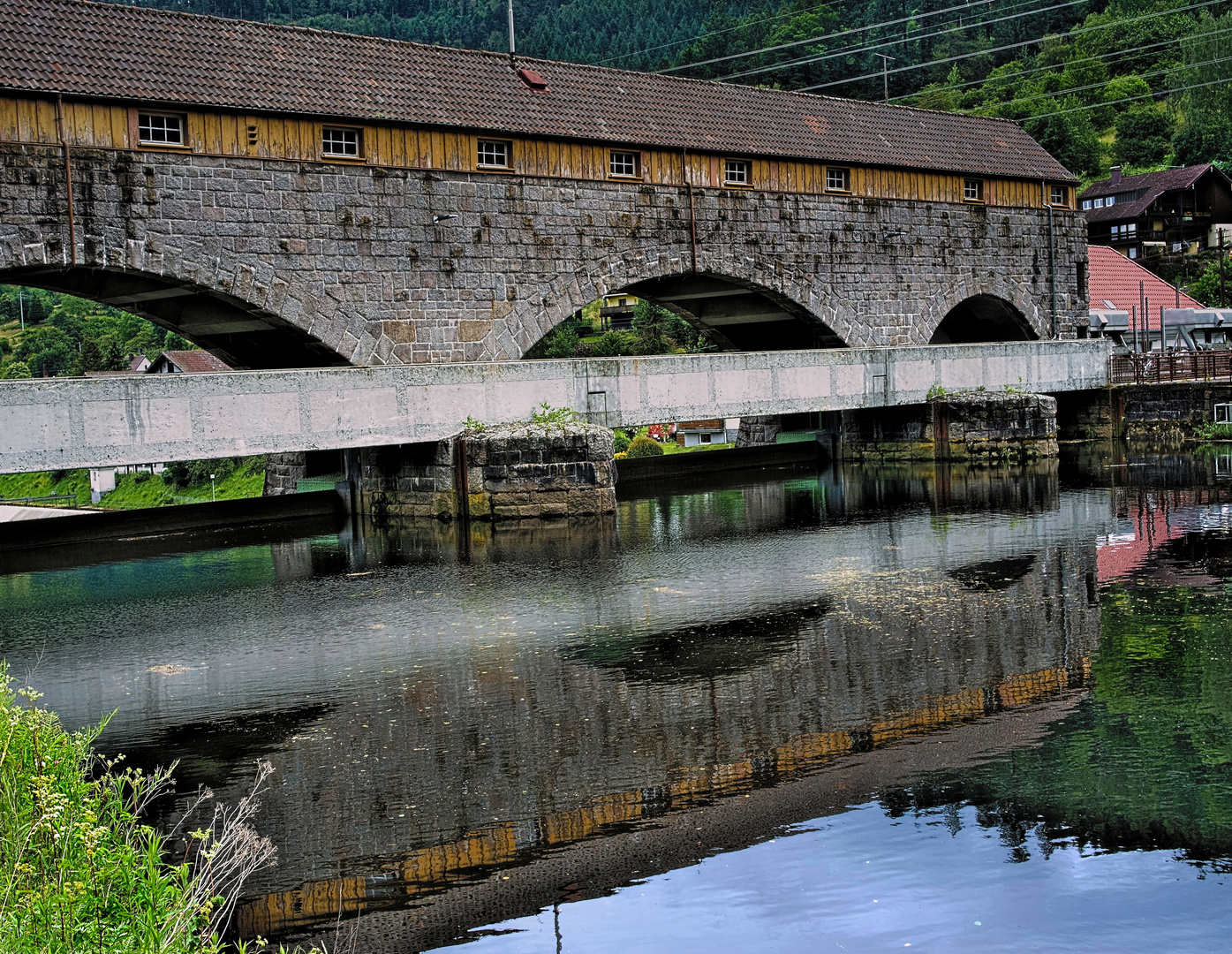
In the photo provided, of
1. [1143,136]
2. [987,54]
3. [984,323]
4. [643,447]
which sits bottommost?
[643,447]

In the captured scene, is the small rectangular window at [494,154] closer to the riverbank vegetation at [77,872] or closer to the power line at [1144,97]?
the riverbank vegetation at [77,872]

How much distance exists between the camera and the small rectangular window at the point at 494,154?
2466 cm

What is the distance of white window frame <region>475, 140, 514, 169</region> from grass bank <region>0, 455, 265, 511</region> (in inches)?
756

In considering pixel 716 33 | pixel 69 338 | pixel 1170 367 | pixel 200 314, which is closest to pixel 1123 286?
pixel 1170 367

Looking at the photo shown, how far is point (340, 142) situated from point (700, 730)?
16.7 m

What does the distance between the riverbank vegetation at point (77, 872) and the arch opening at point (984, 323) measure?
29.5 metres

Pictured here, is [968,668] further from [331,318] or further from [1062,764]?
[331,318]

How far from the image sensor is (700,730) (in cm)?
898

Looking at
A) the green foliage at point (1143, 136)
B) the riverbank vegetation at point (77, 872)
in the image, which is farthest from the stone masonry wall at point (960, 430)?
the green foliage at point (1143, 136)

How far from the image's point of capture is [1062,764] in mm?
7996

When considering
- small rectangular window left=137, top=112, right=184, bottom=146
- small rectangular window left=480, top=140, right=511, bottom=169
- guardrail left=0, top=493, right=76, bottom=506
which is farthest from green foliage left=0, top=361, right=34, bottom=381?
small rectangular window left=137, top=112, right=184, bottom=146

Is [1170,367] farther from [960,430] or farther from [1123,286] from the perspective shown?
[1123,286]

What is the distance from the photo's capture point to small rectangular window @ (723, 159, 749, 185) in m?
28.2

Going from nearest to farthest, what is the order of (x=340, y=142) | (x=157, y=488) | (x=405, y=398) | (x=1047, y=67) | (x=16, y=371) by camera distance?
(x=405, y=398)
(x=340, y=142)
(x=157, y=488)
(x=16, y=371)
(x=1047, y=67)
